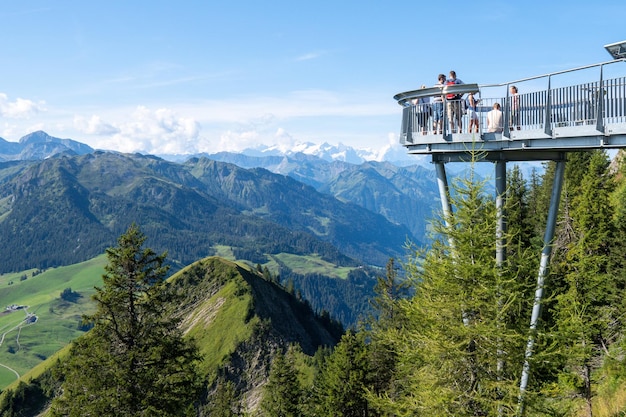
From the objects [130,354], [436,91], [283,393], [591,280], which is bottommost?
[283,393]

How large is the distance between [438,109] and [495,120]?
244 centimetres

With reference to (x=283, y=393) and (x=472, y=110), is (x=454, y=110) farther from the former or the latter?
(x=283, y=393)

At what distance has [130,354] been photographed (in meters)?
25.4

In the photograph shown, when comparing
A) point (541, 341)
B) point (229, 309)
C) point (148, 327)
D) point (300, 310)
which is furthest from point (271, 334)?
point (541, 341)

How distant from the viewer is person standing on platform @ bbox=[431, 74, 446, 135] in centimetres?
1964

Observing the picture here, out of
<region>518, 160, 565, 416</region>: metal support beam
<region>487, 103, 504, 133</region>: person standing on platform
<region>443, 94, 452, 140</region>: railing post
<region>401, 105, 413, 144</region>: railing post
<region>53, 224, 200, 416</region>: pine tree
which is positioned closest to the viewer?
<region>518, 160, 565, 416</region>: metal support beam

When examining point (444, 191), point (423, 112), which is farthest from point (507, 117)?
point (444, 191)

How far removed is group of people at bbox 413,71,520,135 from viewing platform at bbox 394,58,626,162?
0.12 feet

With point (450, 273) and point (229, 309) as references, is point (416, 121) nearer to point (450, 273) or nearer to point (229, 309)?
point (450, 273)

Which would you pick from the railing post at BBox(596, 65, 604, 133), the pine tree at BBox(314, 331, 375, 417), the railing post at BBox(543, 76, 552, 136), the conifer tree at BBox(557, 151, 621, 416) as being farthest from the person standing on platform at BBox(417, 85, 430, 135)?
the pine tree at BBox(314, 331, 375, 417)

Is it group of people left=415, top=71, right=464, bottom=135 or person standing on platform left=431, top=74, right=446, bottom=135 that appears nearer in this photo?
group of people left=415, top=71, right=464, bottom=135

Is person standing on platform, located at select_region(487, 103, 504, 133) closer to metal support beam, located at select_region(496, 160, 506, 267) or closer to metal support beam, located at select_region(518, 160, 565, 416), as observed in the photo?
metal support beam, located at select_region(496, 160, 506, 267)

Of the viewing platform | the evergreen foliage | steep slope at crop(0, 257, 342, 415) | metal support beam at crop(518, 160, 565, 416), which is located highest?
the viewing platform

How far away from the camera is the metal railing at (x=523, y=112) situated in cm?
1498
